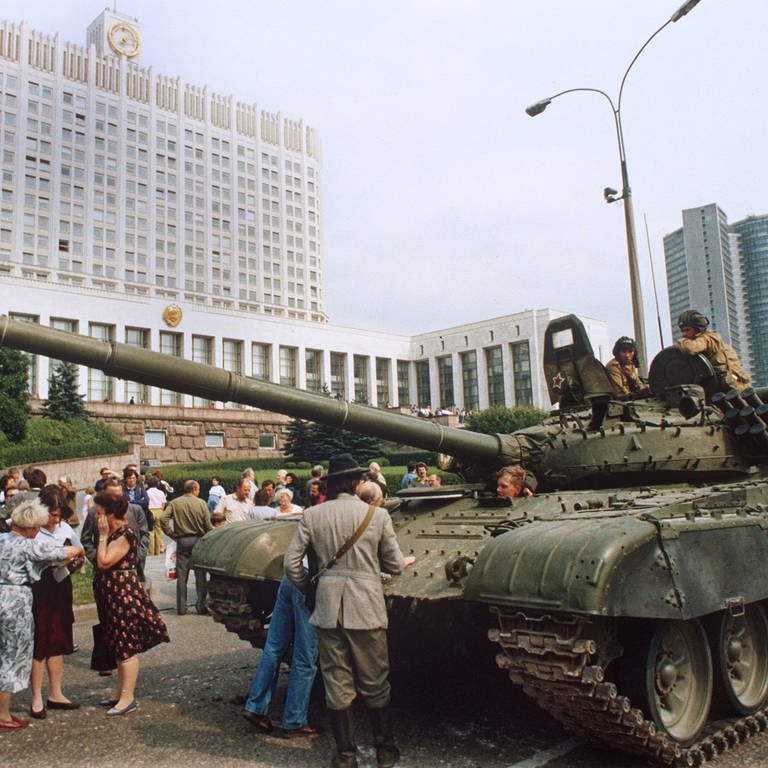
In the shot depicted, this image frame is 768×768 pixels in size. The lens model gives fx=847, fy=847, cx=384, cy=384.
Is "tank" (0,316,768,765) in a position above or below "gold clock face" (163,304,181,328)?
below

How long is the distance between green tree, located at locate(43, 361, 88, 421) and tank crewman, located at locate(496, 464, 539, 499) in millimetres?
38552

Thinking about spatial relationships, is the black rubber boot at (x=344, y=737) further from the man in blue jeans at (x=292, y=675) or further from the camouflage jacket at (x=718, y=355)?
the camouflage jacket at (x=718, y=355)

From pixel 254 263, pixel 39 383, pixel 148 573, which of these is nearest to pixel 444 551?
pixel 148 573

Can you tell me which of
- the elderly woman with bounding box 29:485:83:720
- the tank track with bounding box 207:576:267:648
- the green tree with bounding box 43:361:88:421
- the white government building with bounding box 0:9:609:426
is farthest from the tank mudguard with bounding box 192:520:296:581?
the white government building with bounding box 0:9:609:426

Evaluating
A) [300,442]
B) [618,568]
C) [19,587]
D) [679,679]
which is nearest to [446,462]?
[679,679]

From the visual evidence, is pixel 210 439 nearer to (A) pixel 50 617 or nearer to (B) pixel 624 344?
(B) pixel 624 344

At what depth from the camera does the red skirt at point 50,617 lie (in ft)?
21.3

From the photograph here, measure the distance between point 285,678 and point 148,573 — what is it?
8.25 meters

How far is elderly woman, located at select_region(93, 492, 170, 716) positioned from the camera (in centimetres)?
628

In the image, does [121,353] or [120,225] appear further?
[120,225]

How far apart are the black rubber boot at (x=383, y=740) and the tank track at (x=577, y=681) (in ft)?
2.83

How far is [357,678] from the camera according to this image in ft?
16.9

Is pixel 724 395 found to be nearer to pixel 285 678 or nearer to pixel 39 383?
pixel 285 678

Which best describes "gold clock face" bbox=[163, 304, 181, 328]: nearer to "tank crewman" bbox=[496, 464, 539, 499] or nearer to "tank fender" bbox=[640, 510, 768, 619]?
"tank crewman" bbox=[496, 464, 539, 499]
